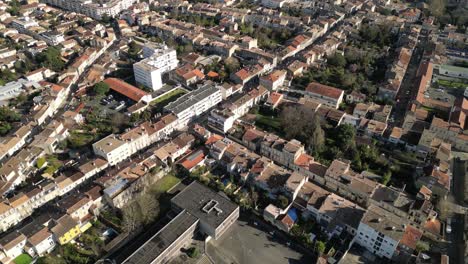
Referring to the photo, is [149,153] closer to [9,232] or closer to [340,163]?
[9,232]

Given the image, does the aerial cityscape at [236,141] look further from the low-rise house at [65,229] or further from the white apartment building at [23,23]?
the white apartment building at [23,23]

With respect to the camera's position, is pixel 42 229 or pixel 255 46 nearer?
pixel 42 229

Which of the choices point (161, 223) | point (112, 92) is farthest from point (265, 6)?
point (161, 223)

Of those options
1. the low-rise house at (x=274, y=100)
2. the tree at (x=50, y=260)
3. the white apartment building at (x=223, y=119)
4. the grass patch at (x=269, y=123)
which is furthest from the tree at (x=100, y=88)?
the tree at (x=50, y=260)

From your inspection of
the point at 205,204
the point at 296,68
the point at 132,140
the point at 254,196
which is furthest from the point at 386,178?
the point at 132,140

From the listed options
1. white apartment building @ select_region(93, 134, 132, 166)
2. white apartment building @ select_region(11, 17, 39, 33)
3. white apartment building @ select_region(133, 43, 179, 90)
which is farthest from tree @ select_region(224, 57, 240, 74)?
white apartment building @ select_region(11, 17, 39, 33)

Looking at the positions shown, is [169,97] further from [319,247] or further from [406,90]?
[406,90]
